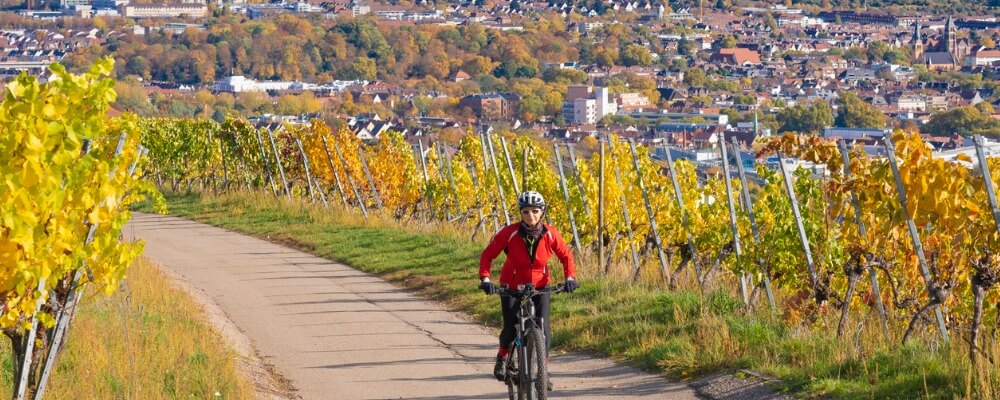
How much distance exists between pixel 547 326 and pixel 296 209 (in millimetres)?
13802

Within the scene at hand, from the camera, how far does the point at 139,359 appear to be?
29.2 ft

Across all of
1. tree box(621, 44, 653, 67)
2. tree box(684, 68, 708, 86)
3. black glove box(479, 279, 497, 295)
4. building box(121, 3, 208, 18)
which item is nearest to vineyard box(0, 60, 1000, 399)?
black glove box(479, 279, 497, 295)

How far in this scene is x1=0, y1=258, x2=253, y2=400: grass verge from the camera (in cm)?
820

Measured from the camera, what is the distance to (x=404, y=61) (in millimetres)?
145500

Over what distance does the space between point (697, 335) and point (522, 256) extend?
2062 millimetres

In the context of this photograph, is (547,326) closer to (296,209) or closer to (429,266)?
(429,266)

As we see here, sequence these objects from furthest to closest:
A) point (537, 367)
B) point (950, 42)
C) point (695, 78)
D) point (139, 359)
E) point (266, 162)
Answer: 1. point (950, 42)
2. point (695, 78)
3. point (266, 162)
4. point (139, 359)
5. point (537, 367)

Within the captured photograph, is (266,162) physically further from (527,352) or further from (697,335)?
(527,352)

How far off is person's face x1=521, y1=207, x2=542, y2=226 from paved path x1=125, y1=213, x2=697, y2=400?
1.24 m

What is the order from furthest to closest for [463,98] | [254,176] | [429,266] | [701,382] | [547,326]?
[463,98] < [254,176] < [429,266] < [701,382] < [547,326]

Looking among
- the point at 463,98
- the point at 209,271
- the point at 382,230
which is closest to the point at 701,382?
the point at 209,271

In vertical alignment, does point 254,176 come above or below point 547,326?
below

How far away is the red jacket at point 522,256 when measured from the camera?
7941 millimetres

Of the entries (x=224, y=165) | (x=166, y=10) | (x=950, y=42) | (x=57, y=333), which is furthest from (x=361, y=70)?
(x=57, y=333)
